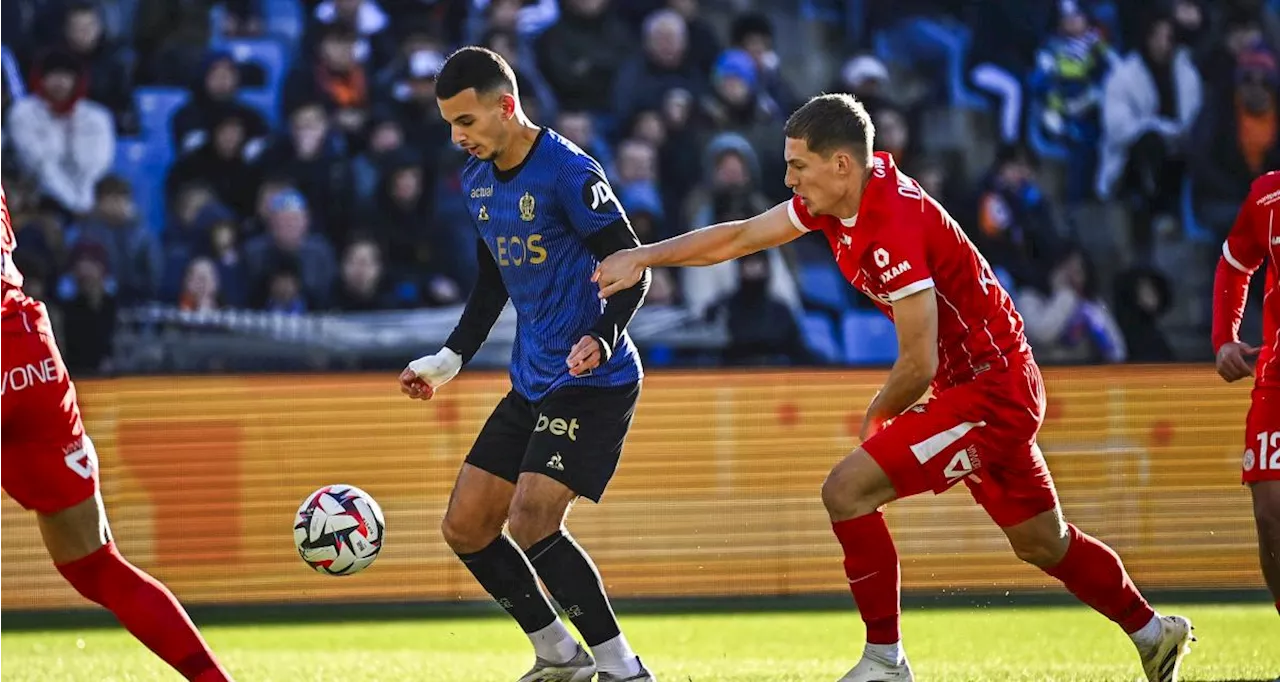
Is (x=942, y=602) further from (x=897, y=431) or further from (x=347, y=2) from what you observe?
(x=347, y=2)

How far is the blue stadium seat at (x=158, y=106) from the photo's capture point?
1546 centimetres

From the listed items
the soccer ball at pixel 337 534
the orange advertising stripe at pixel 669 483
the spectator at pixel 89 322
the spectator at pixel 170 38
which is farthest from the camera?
the spectator at pixel 170 38

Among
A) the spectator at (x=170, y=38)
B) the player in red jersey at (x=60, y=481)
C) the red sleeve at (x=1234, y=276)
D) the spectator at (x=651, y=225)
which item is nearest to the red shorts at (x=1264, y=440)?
the red sleeve at (x=1234, y=276)

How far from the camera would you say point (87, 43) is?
1553 centimetres

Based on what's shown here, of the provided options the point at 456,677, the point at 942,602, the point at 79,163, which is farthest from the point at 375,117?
the point at 456,677

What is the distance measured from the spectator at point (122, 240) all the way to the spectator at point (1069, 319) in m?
7.69

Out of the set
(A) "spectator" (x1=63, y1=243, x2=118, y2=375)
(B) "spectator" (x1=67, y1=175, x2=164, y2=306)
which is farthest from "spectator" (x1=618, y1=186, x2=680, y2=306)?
(A) "spectator" (x1=63, y1=243, x2=118, y2=375)

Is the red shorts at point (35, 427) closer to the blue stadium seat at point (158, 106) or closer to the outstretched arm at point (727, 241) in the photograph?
the outstretched arm at point (727, 241)

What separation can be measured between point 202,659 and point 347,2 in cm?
1111

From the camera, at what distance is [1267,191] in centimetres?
679

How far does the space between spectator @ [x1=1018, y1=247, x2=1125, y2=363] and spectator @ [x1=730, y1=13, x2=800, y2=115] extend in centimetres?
293

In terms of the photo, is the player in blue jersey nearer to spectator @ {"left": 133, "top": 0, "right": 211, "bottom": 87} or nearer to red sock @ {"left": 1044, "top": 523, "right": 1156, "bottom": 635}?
red sock @ {"left": 1044, "top": 523, "right": 1156, "bottom": 635}

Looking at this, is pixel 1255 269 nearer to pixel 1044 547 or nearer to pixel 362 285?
pixel 1044 547

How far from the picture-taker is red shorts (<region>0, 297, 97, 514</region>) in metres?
5.55
